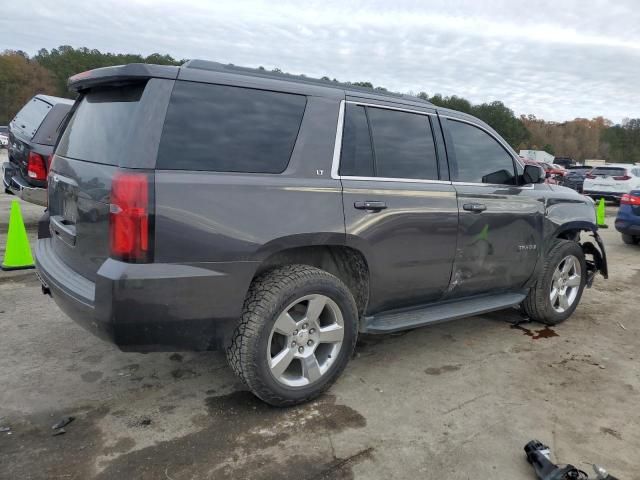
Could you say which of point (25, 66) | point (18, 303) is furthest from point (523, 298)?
point (25, 66)

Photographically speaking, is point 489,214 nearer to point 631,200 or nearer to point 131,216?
point 131,216

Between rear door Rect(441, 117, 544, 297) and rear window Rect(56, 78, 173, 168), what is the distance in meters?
2.24

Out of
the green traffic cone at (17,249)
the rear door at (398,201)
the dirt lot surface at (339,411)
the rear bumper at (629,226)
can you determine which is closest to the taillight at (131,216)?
the dirt lot surface at (339,411)

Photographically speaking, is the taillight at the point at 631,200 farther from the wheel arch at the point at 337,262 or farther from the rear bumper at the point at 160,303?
the rear bumper at the point at 160,303

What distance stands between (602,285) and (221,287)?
5762 mm

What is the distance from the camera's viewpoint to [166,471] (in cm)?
251

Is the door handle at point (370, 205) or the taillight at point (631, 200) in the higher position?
the door handle at point (370, 205)

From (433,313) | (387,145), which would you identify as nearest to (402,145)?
(387,145)

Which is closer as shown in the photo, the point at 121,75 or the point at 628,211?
the point at 121,75

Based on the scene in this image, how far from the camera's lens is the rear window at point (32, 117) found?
7.92m

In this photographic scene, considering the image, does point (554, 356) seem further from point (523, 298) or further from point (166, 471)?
point (166, 471)

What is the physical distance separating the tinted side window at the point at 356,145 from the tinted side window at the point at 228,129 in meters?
0.36

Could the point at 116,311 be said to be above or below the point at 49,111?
below

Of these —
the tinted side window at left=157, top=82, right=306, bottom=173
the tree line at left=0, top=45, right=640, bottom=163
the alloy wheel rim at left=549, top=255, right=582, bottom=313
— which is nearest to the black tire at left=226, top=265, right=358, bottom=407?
the tinted side window at left=157, top=82, right=306, bottom=173
